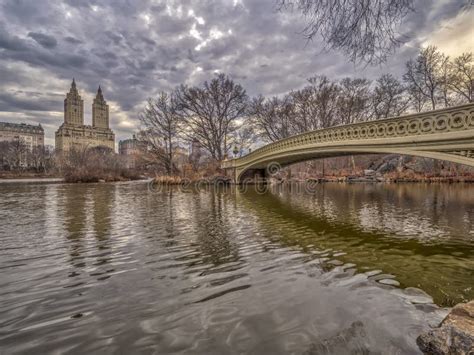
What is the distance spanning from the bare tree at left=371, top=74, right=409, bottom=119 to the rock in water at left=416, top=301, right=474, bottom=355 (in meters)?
40.1

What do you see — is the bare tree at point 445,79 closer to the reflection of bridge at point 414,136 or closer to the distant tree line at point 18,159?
the reflection of bridge at point 414,136

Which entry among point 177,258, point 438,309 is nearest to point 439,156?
point 438,309

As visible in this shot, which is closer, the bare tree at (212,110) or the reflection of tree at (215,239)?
the reflection of tree at (215,239)

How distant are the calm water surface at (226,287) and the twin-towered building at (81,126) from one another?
13414cm

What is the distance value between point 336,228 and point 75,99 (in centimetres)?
17050

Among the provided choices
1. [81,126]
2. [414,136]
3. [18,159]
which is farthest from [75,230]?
[81,126]

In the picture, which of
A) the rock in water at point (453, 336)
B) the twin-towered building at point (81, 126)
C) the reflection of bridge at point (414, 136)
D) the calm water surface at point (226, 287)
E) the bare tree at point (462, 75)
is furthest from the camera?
the twin-towered building at point (81, 126)

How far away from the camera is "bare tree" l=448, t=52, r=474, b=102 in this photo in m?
25.9

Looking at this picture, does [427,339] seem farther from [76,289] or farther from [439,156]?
[439,156]

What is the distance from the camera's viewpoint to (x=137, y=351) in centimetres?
203

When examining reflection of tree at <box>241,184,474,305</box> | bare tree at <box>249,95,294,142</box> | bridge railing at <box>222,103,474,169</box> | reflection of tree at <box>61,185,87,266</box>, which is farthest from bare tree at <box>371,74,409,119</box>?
reflection of tree at <box>61,185,87,266</box>

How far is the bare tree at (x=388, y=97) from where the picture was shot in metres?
35.4

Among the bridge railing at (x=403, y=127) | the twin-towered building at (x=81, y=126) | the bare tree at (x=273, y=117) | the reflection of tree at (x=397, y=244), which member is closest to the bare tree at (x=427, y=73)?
the bare tree at (x=273, y=117)

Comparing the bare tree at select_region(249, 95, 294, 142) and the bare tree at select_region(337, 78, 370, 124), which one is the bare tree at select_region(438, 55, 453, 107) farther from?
the bare tree at select_region(249, 95, 294, 142)
